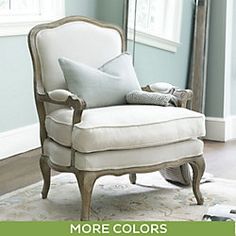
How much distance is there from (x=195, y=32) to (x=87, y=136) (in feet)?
7.25

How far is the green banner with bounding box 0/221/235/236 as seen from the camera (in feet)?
4.46

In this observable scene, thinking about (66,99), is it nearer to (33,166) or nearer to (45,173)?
(45,173)

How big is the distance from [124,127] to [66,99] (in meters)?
0.34

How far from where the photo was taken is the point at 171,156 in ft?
9.64

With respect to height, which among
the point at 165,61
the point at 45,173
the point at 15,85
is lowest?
the point at 45,173

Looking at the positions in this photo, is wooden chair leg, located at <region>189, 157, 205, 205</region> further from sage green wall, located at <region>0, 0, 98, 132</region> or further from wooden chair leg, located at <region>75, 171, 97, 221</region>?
sage green wall, located at <region>0, 0, 98, 132</region>

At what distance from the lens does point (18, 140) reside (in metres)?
4.27

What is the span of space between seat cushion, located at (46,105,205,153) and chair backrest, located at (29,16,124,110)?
24 cm

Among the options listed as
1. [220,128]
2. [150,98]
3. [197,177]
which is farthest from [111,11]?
[197,177]

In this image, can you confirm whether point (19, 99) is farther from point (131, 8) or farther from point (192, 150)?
point (192, 150)

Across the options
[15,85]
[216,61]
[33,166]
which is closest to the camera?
[33,166]

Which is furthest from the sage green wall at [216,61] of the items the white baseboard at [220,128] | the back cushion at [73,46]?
the back cushion at [73,46]

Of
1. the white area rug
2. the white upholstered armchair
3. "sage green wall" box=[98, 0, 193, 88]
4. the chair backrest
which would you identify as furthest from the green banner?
"sage green wall" box=[98, 0, 193, 88]

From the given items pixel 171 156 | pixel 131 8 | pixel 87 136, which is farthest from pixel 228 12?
pixel 87 136
